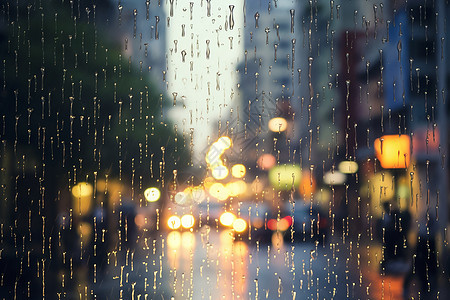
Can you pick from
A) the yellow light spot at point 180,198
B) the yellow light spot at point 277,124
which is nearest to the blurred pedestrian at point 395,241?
the yellow light spot at point 277,124

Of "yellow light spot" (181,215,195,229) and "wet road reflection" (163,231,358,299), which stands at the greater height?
"yellow light spot" (181,215,195,229)

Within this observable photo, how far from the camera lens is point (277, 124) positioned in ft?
10.1

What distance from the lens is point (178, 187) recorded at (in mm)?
2979

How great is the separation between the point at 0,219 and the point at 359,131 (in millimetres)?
9086

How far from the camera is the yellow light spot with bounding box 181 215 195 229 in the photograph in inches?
140

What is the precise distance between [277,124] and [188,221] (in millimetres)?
1141

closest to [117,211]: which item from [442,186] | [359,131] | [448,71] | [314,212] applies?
[314,212]

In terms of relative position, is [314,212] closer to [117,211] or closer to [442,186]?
[442,186]

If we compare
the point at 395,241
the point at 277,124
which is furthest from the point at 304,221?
the point at 277,124

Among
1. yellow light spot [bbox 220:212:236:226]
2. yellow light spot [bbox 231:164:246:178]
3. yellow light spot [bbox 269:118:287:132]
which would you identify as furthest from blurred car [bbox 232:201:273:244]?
yellow light spot [bbox 231:164:246:178]

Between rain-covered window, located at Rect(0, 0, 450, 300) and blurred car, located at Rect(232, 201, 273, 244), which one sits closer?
rain-covered window, located at Rect(0, 0, 450, 300)

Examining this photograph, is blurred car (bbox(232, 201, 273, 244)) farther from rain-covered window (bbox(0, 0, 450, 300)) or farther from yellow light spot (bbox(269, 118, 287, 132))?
yellow light spot (bbox(269, 118, 287, 132))

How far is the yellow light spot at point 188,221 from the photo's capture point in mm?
3554

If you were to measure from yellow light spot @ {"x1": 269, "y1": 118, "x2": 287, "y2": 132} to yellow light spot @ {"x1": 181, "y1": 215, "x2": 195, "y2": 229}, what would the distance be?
887 millimetres
